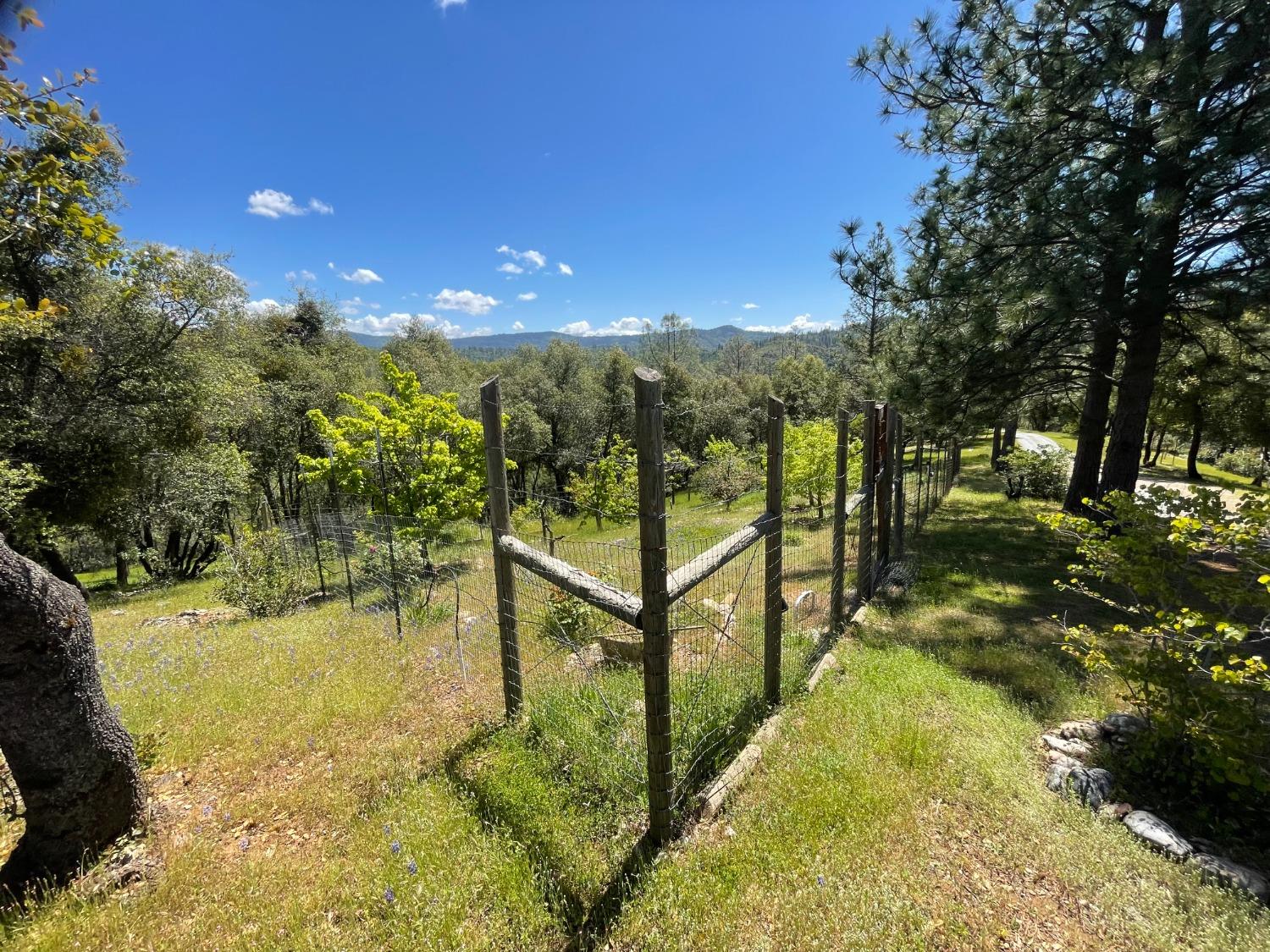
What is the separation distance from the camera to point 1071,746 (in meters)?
3.32

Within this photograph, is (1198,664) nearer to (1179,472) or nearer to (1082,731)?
(1082,731)

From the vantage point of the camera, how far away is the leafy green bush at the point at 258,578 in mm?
7734

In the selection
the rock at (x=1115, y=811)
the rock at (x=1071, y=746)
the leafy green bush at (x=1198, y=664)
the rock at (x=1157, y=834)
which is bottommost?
the rock at (x=1071, y=746)

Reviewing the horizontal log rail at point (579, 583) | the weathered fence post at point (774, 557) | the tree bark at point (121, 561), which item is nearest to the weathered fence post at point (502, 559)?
the horizontal log rail at point (579, 583)

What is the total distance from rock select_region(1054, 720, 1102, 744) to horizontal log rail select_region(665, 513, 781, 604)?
97.2 inches

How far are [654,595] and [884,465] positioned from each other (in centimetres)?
478

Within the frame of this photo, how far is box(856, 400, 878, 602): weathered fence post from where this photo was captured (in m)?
5.53

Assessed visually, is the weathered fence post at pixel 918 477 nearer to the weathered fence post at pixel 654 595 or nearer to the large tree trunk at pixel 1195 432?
the weathered fence post at pixel 654 595

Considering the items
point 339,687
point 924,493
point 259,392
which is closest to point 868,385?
point 924,493

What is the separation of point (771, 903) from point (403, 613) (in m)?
5.38

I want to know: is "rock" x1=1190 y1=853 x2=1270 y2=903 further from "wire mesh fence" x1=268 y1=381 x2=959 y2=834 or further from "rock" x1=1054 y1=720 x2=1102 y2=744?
"wire mesh fence" x1=268 y1=381 x2=959 y2=834

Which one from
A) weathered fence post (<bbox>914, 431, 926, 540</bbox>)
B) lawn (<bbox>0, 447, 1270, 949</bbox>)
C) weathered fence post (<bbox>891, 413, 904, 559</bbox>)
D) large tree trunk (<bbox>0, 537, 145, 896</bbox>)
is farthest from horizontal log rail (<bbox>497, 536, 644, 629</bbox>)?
weathered fence post (<bbox>914, 431, 926, 540</bbox>)

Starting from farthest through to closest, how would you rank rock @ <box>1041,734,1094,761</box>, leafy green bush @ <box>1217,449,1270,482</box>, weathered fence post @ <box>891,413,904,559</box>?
leafy green bush @ <box>1217,449,1270,482</box>, weathered fence post @ <box>891,413,904,559</box>, rock @ <box>1041,734,1094,761</box>

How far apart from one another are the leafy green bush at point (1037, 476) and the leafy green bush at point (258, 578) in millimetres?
16070
